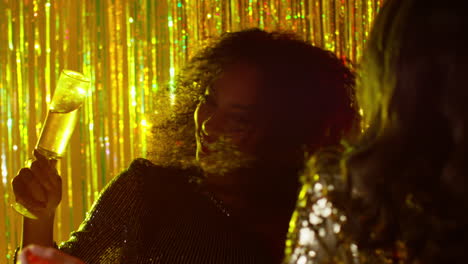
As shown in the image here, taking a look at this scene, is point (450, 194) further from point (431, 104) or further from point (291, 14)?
point (291, 14)

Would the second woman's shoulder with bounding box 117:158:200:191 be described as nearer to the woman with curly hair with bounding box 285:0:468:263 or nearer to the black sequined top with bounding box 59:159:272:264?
the black sequined top with bounding box 59:159:272:264

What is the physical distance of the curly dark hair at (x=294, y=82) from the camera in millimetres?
1197

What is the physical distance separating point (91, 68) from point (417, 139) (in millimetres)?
1960

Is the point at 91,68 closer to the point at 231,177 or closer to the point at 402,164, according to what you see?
the point at 231,177

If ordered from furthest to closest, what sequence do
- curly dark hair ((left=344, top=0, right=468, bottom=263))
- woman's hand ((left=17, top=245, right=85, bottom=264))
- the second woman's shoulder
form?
the second woman's shoulder < woman's hand ((left=17, top=245, right=85, bottom=264)) < curly dark hair ((left=344, top=0, right=468, bottom=263))

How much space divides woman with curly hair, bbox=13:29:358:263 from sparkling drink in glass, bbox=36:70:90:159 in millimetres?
31

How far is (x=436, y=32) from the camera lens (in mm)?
420

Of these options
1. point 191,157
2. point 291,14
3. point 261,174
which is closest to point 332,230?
point 261,174

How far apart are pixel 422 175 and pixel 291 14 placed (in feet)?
5.85

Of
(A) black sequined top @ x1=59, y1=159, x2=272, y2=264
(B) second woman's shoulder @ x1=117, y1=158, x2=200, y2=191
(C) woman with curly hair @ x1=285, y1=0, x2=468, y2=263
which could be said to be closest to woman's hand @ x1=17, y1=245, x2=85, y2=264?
(C) woman with curly hair @ x1=285, y1=0, x2=468, y2=263

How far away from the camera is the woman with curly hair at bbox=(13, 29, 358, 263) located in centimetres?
109

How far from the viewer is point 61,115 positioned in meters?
1.12

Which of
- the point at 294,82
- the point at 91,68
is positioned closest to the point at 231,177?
the point at 294,82

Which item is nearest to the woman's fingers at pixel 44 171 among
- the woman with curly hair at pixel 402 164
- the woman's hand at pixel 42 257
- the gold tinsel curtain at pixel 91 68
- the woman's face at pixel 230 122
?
the woman's face at pixel 230 122
